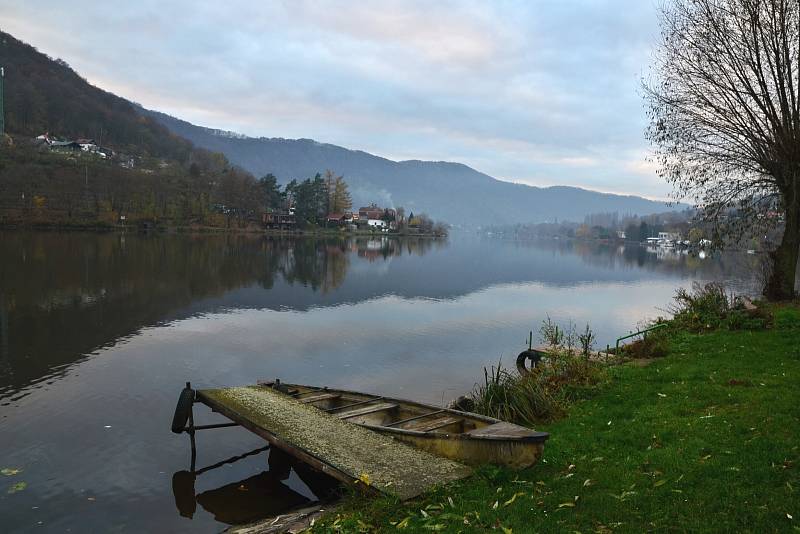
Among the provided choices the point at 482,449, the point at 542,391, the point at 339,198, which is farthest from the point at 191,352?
the point at 339,198

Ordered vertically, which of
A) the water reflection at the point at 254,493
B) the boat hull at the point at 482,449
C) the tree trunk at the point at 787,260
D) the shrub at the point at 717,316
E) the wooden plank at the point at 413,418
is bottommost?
the water reflection at the point at 254,493

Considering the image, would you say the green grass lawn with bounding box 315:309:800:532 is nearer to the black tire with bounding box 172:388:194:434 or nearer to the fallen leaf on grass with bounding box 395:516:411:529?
the fallen leaf on grass with bounding box 395:516:411:529

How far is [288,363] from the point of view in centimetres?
2244

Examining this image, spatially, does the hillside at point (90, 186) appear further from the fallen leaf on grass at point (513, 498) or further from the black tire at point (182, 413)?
the fallen leaf on grass at point (513, 498)

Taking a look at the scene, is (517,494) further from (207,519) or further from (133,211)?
(133,211)

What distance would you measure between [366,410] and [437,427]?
224 centimetres

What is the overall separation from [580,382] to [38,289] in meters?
36.6

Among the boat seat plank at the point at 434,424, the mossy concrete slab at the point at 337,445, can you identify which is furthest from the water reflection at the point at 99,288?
the boat seat plank at the point at 434,424

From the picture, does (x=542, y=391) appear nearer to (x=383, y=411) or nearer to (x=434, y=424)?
(x=434, y=424)

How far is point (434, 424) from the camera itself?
11906 millimetres

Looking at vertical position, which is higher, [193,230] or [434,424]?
[434,424]

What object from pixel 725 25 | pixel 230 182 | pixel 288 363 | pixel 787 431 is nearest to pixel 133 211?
pixel 230 182

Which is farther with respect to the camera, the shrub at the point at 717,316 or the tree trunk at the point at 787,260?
the tree trunk at the point at 787,260

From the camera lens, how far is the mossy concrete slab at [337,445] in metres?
9.34
